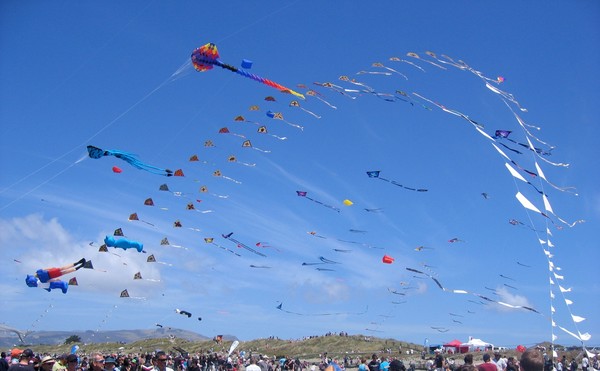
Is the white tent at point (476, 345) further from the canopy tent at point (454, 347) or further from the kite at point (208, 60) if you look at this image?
the kite at point (208, 60)

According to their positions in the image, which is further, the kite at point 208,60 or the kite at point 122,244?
the kite at point 122,244

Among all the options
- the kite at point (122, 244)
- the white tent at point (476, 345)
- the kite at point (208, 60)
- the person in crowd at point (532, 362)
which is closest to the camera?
the person in crowd at point (532, 362)

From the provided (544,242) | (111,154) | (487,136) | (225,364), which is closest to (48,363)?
(111,154)

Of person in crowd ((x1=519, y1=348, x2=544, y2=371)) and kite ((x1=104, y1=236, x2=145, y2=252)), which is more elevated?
kite ((x1=104, y1=236, x2=145, y2=252))

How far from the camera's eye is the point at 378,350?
45.6 metres

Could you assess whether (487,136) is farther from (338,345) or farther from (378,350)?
(338,345)

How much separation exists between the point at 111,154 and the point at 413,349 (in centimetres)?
4159

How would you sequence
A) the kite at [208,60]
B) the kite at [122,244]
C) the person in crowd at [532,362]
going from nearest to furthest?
the person in crowd at [532,362] < the kite at [208,60] < the kite at [122,244]

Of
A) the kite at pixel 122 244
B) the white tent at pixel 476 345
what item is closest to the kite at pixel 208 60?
the kite at pixel 122 244

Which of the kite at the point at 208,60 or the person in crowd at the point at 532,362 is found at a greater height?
the kite at the point at 208,60

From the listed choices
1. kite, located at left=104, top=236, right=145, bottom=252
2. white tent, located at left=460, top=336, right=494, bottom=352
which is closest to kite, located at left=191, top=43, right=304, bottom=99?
kite, located at left=104, top=236, right=145, bottom=252

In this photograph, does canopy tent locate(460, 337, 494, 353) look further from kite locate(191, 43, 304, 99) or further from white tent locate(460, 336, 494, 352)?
kite locate(191, 43, 304, 99)

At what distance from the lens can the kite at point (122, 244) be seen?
2162cm

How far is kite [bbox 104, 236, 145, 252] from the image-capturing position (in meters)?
21.6
